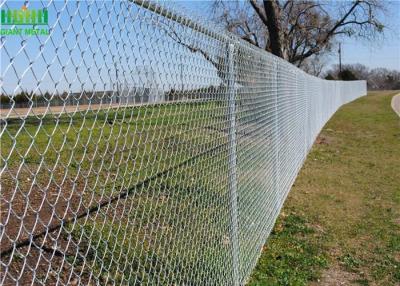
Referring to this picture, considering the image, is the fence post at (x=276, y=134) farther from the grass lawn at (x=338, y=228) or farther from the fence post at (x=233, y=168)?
the fence post at (x=233, y=168)

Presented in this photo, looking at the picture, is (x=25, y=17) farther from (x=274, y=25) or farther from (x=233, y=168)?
(x=274, y=25)

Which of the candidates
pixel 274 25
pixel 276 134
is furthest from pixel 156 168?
pixel 274 25

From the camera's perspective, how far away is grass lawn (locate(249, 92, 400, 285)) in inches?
190

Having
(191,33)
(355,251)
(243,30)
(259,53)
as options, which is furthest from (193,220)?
(243,30)

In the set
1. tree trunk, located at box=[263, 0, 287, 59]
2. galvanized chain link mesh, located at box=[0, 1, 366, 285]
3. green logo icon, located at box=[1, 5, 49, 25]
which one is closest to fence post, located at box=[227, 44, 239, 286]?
galvanized chain link mesh, located at box=[0, 1, 366, 285]

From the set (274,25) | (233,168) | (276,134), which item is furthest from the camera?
(274,25)

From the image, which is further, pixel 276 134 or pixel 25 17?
pixel 276 134
